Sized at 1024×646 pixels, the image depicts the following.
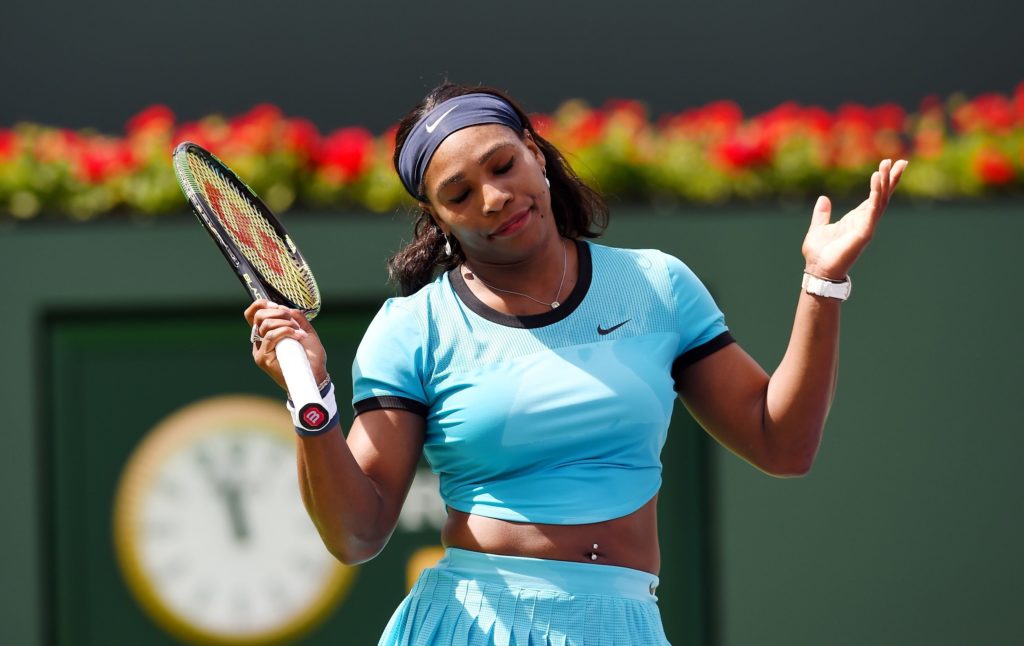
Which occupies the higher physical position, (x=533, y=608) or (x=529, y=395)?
(x=529, y=395)

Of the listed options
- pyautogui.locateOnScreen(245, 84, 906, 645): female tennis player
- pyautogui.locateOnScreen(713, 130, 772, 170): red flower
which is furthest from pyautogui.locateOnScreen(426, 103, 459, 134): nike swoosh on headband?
pyautogui.locateOnScreen(713, 130, 772, 170): red flower

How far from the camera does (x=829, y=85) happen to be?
6289 mm

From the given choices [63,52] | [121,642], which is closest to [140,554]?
[121,642]

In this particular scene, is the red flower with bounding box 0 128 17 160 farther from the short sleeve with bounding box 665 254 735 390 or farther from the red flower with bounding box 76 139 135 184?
the short sleeve with bounding box 665 254 735 390

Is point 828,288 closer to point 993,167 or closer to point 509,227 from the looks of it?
point 509,227

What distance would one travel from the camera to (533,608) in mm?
2186

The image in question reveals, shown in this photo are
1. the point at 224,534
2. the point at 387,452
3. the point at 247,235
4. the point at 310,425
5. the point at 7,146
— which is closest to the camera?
the point at 310,425

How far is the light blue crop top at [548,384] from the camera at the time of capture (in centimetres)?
218

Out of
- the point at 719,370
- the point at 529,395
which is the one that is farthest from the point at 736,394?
the point at 529,395

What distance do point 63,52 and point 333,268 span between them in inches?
85.3

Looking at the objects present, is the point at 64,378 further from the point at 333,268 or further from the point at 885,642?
the point at 885,642

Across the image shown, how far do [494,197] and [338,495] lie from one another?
50 cm

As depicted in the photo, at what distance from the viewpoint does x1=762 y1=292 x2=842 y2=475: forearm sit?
221 cm

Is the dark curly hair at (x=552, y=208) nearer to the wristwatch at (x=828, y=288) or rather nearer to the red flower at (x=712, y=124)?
the wristwatch at (x=828, y=288)
